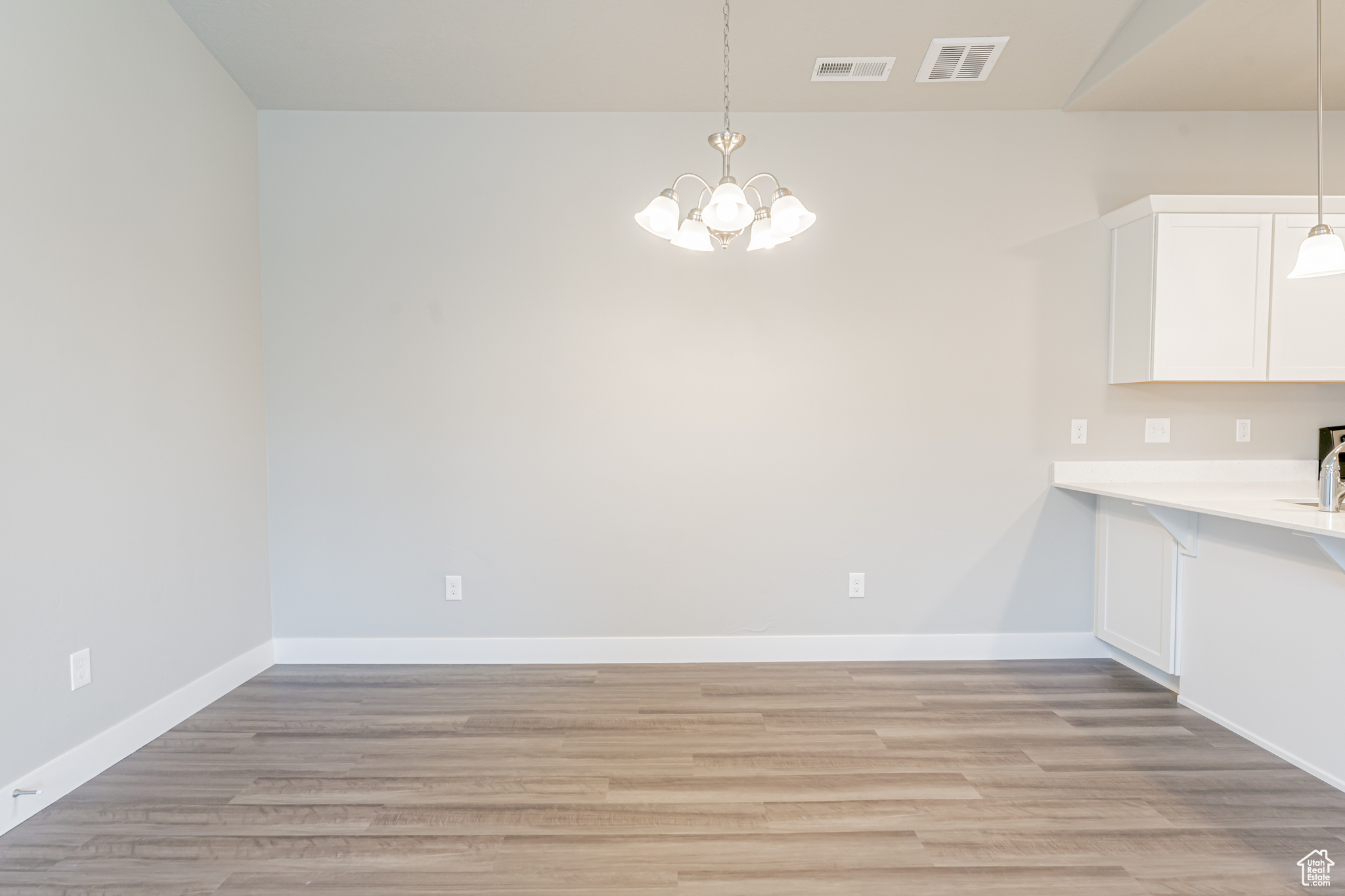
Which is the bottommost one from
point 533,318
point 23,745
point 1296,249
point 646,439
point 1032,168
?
point 23,745

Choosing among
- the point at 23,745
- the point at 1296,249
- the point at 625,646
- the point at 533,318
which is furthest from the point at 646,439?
the point at 1296,249

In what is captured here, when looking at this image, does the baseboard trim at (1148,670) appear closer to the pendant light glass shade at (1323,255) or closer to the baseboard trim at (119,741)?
the pendant light glass shade at (1323,255)

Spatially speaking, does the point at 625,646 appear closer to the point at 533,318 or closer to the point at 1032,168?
the point at 533,318

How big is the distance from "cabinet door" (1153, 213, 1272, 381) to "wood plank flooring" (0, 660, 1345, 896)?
1.48 metres

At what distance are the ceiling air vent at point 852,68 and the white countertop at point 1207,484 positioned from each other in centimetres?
205

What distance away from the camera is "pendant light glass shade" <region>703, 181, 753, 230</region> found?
1665 millimetres

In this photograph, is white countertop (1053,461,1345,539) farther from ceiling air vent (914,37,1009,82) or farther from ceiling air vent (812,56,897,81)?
ceiling air vent (812,56,897,81)

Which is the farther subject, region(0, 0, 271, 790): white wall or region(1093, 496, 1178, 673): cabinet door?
region(1093, 496, 1178, 673): cabinet door

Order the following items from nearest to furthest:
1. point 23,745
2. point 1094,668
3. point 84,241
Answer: point 23,745 → point 84,241 → point 1094,668

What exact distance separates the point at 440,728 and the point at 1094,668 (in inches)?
118

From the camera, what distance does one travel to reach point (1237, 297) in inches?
112

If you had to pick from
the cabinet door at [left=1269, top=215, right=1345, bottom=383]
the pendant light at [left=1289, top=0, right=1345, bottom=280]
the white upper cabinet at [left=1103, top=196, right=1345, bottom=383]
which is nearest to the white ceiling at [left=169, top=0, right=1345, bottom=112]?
the white upper cabinet at [left=1103, top=196, right=1345, bottom=383]

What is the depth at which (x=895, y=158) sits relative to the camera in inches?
125

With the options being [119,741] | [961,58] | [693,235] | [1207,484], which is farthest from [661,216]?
[1207,484]
